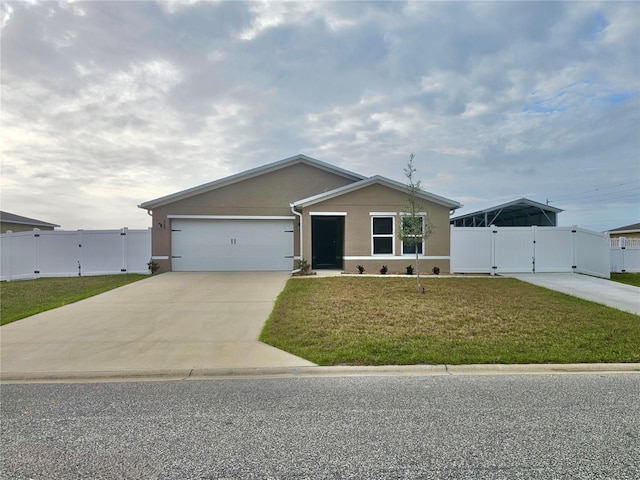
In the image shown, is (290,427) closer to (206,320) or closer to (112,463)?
(112,463)

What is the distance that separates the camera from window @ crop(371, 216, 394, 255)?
1664 centimetres

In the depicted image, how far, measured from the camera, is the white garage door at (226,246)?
58.7 ft

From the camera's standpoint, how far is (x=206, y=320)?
28.5 ft

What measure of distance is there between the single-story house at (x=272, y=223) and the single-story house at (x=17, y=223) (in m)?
14.8

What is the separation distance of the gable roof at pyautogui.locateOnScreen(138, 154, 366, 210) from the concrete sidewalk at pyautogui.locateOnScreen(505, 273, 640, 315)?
8841 mm

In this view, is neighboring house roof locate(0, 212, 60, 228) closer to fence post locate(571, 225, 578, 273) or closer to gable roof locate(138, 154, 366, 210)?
gable roof locate(138, 154, 366, 210)

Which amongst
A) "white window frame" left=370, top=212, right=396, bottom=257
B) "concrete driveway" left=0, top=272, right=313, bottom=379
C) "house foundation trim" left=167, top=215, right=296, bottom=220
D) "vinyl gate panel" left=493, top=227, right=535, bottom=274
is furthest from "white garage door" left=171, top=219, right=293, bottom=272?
"vinyl gate panel" left=493, top=227, right=535, bottom=274

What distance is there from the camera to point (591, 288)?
43.1ft

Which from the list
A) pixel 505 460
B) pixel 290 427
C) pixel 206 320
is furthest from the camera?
pixel 206 320

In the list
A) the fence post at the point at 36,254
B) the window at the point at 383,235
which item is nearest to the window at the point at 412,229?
the window at the point at 383,235

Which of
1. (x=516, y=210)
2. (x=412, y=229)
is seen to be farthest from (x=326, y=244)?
(x=516, y=210)

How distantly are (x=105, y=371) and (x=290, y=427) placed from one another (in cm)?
329

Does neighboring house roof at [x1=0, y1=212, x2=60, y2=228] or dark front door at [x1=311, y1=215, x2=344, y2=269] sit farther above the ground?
neighboring house roof at [x1=0, y1=212, x2=60, y2=228]

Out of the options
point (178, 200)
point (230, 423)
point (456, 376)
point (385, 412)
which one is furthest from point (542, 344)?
point (178, 200)
